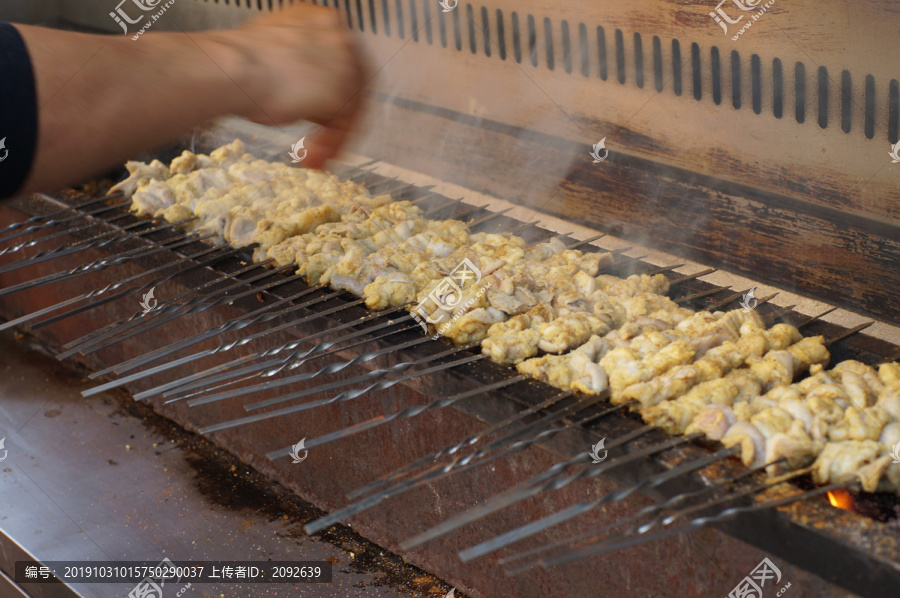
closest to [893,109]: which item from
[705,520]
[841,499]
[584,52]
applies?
[584,52]

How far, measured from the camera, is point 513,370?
96.1 inches

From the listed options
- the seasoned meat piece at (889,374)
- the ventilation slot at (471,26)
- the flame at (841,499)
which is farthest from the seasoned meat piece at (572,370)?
the ventilation slot at (471,26)

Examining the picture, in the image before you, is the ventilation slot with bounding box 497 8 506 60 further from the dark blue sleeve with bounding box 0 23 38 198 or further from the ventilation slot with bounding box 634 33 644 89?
the dark blue sleeve with bounding box 0 23 38 198

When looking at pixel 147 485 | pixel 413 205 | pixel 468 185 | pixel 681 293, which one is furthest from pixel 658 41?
pixel 147 485

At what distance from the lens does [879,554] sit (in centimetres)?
161

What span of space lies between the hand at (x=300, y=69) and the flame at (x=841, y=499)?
188 cm

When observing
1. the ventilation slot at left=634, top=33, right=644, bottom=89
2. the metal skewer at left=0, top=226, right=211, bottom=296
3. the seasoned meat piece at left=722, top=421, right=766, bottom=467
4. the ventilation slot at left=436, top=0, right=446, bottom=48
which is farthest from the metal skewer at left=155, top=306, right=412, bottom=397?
the ventilation slot at left=436, top=0, right=446, bottom=48

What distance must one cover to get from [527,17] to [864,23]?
151 cm

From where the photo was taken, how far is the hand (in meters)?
2.60

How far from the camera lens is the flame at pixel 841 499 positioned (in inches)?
71.7

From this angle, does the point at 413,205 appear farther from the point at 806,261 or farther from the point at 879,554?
the point at 879,554

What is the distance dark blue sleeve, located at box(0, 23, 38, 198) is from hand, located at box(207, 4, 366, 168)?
638 millimetres

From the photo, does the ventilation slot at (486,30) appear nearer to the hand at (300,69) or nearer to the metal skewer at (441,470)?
the hand at (300,69)

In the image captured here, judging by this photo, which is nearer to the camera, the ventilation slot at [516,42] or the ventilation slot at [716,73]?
the ventilation slot at [716,73]
